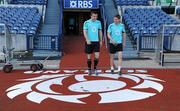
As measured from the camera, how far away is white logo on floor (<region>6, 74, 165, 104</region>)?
8.24 metres

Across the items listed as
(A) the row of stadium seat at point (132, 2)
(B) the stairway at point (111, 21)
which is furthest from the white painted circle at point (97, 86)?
(A) the row of stadium seat at point (132, 2)

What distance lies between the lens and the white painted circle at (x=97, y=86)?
9.00 m

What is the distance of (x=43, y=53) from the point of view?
604 inches

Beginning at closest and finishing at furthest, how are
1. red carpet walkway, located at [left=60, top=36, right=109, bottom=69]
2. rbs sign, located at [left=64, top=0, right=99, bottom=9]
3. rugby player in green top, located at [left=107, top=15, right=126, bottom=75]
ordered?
rugby player in green top, located at [left=107, top=15, right=126, bottom=75], red carpet walkway, located at [left=60, top=36, right=109, bottom=69], rbs sign, located at [left=64, top=0, right=99, bottom=9]

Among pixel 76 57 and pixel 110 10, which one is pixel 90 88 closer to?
pixel 76 57

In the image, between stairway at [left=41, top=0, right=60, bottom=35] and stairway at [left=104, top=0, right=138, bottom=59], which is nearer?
stairway at [left=104, top=0, right=138, bottom=59]

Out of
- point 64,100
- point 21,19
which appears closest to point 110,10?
point 21,19

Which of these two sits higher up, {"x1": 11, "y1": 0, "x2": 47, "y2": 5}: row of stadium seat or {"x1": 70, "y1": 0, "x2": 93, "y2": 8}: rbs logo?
{"x1": 11, "y1": 0, "x2": 47, "y2": 5}: row of stadium seat

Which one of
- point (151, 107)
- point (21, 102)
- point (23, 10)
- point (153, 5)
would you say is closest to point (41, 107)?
point (21, 102)

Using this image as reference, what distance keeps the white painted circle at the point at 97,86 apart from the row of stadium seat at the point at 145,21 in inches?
258

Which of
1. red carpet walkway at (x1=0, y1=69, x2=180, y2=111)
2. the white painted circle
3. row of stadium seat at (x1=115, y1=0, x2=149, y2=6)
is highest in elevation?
row of stadium seat at (x1=115, y1=0, x2=149, y2=6)

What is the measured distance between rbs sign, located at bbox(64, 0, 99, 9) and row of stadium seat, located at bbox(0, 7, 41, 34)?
6.58 ft

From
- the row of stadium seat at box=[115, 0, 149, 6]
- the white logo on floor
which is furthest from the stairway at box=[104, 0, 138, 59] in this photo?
the white logo on floor

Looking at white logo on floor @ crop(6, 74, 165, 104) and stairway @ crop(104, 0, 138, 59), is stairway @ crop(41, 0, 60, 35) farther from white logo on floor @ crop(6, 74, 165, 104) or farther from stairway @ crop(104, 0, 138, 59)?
white logo on floor @ crop(6, 74, 165, 104)
